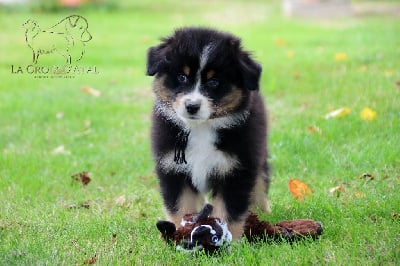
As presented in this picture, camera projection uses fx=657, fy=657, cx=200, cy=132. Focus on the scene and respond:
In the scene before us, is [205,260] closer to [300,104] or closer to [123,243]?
[123,243]

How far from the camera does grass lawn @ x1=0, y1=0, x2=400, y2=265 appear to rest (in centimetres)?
393

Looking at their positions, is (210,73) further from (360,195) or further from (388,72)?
(388,72)

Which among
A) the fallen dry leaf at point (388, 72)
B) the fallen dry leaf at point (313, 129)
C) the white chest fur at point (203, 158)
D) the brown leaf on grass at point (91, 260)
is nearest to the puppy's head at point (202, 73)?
the white chest fur at point (203, 158)

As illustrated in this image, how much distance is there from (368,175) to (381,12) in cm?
1279

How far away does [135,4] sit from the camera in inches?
804

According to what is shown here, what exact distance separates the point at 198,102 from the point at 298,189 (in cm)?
166

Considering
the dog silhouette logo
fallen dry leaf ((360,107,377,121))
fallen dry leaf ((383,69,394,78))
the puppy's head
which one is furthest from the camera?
the dog silhouette logo

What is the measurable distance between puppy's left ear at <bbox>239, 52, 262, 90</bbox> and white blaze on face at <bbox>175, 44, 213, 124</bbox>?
0.24 meters

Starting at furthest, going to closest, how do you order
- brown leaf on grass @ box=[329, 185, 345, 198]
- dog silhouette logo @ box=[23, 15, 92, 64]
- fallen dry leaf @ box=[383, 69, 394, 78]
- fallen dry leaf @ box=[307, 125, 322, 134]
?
1. dog silhouette logo @ box=[23, 15, 92, 64]
2. fallen dry leaf @ box=[383, 69, 394, 78]
3. fallen dry leaf @ box=[307, 125, 322, 134]
4. brown leaf on grass @ box=[329, 185, 345, 198]

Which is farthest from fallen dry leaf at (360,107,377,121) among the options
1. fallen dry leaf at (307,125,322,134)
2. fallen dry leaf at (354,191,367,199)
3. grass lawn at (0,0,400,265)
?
fallen dry leaf at (354,191,367,199)

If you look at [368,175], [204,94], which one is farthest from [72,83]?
[204,94]

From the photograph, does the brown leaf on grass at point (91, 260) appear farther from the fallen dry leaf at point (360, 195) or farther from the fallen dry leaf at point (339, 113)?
the fallen dry leaf at point (339, 113)

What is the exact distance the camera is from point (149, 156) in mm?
6293

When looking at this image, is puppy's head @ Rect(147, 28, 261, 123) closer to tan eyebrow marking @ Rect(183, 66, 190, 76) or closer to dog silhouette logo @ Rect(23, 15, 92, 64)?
tan eyebrow marking @ Rect(183, 66, 190, 76)
